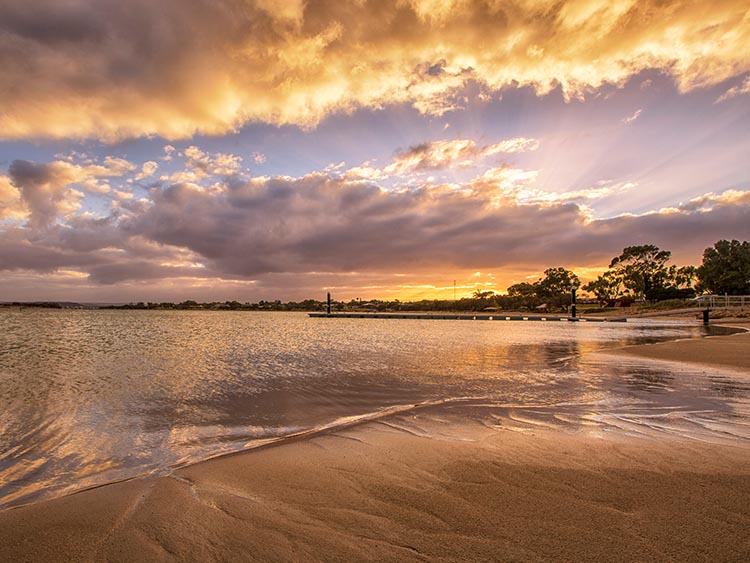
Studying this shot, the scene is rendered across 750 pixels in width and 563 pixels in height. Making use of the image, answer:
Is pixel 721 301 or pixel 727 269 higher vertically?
pixel 727 269

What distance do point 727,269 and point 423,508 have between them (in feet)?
320

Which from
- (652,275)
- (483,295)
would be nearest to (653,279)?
(652,275)

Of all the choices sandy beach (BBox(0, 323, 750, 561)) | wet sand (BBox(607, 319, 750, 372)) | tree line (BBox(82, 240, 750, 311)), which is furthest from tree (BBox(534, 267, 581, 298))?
sandy beach (BBox(0, 323, 750, 561))

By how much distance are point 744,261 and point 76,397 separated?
323 ft

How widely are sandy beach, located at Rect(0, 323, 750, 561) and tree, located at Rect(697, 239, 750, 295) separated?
92611 mm

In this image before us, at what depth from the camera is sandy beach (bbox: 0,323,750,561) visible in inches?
98.9

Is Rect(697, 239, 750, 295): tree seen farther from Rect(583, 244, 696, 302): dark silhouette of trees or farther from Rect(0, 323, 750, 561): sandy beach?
Rect(0, 323, 750, 561): sandy beach

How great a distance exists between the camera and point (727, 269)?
7275cm

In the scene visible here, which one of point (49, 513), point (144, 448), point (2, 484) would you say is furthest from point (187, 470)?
point (2, 484)

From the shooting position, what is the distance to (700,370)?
1147 centimetres

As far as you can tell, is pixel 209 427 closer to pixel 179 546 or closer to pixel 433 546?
pixel 179 546

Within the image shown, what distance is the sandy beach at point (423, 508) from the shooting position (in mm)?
2512

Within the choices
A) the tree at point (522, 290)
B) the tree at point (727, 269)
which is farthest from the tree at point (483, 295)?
the tree at point (727, 269)

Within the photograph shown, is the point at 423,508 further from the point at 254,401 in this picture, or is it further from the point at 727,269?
the point at 727,269
